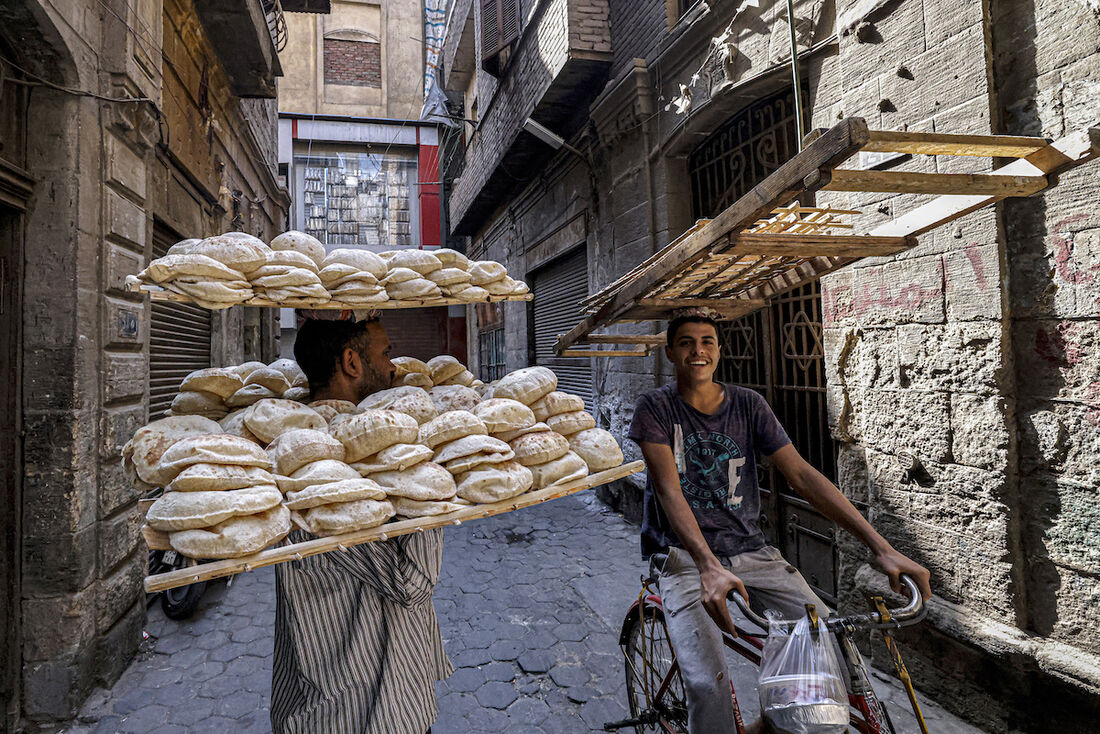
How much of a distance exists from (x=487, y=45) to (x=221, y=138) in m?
5.28

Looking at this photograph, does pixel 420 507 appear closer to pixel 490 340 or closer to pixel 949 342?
pixel 949 342

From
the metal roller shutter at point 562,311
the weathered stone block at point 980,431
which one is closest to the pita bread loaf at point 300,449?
the weathered stone block at point 980,431

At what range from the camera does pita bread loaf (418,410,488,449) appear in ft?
5.50

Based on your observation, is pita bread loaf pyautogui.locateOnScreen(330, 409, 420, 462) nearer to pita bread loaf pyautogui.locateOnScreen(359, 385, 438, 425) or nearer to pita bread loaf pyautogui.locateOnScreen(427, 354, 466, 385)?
pita bread loaf pyautogui.locateOnScreen(359, 385, 438, 425)

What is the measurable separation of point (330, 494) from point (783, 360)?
12.9 feet

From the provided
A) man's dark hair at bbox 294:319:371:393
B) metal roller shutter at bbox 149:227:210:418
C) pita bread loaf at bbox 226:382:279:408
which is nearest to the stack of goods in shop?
man's dark hair at bbox 294:319:371:393

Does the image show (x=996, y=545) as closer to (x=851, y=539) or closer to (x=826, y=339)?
(x=851, y=539)

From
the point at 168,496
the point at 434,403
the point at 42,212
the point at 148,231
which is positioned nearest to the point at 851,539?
the point at 434,403

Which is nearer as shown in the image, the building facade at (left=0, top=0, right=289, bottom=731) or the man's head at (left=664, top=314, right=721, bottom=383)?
the man's head at (left=664, top=314, right=721, bottom=383)

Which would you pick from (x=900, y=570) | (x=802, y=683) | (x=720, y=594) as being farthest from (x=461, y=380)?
(x=900, y=570)

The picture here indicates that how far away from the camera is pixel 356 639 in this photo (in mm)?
1779

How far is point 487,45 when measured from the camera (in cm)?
966

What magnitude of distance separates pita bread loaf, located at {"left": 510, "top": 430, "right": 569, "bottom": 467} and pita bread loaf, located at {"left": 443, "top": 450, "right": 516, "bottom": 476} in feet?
0.40

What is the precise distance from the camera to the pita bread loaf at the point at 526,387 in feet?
6.61
